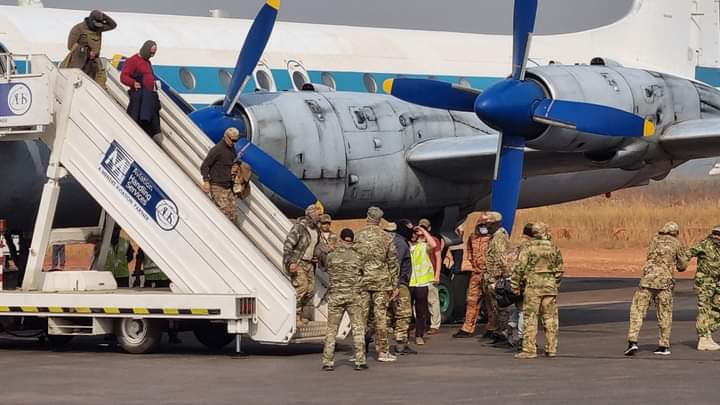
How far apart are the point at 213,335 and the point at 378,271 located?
302 cm

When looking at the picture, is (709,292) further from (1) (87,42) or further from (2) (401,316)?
(1) (87,42)

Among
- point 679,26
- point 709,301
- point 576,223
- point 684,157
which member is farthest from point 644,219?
point 709,301

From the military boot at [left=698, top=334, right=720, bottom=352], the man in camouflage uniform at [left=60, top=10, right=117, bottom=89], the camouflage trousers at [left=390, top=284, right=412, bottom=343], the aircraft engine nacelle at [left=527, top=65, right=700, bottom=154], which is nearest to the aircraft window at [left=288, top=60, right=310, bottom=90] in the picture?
the aircraft engine nacelle at [left=527, top=65, right=700, bottom=154]

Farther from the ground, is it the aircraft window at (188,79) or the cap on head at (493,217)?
the aircraft window at (188,79)

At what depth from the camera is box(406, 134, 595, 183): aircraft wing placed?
19.8 meters

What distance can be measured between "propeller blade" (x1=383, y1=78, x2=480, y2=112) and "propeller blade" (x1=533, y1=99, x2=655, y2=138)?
6.80 feet

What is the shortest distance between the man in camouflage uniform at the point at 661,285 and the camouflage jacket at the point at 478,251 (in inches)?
113

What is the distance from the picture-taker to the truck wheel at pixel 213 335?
16984mm

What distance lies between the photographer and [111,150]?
53.5 ft

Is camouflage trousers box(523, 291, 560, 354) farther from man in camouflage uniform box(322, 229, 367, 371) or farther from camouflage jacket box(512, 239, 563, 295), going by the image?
man in camouflage uniform box(322, 229, 367, 371)

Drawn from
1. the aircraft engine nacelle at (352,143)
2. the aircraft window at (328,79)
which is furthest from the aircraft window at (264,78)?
the aircraft engine nacelle at (352,143)

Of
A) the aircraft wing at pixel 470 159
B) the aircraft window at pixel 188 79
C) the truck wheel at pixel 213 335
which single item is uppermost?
the aircraft window at pixel 188 79

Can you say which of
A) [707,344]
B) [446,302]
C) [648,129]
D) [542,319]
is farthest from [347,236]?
[446,302]

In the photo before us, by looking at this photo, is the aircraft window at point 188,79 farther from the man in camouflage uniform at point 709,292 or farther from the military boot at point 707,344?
the military boot at point 707,344
